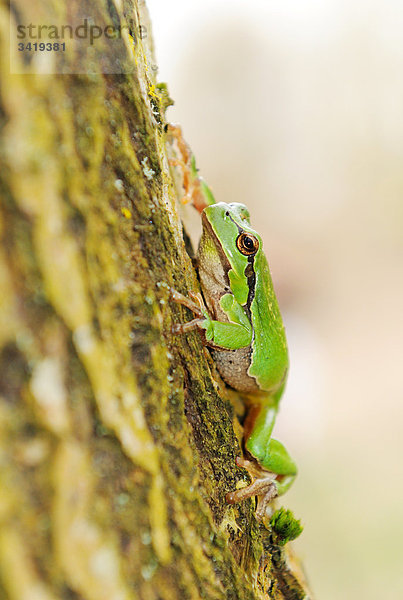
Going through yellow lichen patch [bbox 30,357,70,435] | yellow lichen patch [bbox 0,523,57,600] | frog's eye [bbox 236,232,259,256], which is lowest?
yellow lichen patch [bbox 0,523,57,600]

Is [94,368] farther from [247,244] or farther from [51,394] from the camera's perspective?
[247,244]

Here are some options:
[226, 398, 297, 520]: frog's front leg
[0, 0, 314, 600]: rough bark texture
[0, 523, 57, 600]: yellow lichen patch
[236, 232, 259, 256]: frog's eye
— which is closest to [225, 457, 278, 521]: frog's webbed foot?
[226, 398, 297, 520]: frog's front leg

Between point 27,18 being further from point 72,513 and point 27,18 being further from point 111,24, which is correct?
point 72,513

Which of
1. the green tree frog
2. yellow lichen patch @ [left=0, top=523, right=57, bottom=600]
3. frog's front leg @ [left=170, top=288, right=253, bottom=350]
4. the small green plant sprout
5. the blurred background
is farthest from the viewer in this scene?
the blurred background

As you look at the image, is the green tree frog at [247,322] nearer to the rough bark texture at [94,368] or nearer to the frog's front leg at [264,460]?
the frog's front leg at [264,460]

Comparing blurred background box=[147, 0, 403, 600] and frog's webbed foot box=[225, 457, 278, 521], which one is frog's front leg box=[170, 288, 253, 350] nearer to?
frog's webbed foot box=[225, 457, 278, 521]

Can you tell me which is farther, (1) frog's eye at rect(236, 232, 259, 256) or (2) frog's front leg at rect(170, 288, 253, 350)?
(1) frog's eye at rect(236, 232, 259, 256)

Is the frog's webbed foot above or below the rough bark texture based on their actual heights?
below
